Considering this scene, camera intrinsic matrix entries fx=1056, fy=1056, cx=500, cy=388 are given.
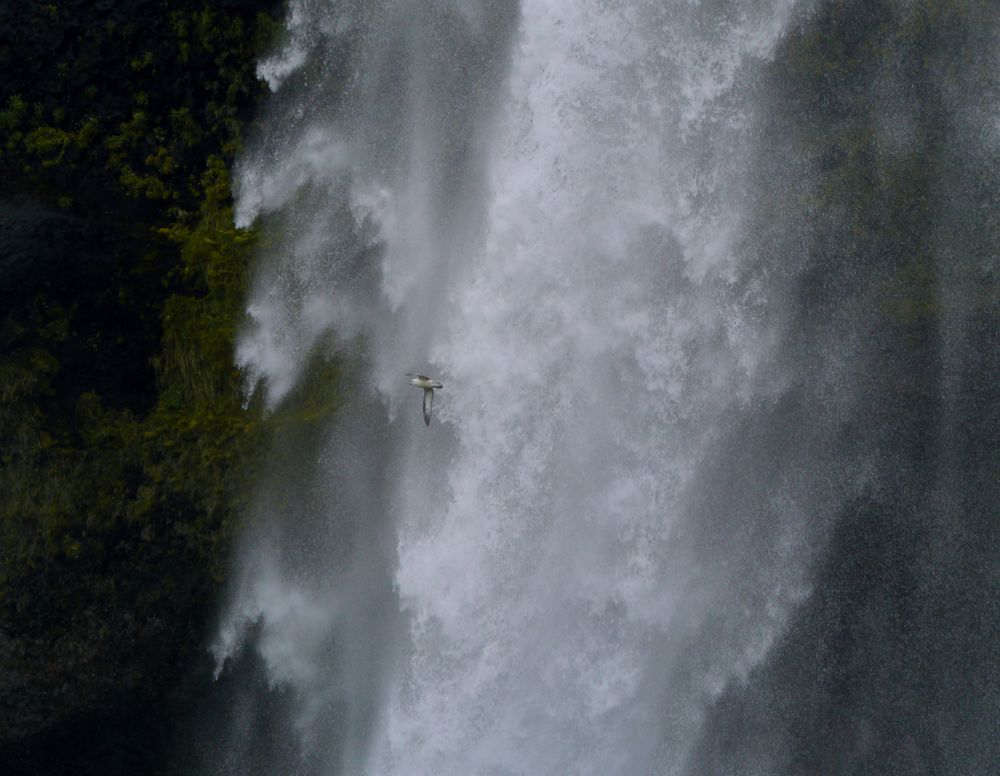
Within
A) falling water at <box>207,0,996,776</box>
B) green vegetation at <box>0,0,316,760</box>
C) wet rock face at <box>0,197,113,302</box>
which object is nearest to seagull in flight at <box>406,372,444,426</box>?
falling water at <box>207,0,996,776</box>

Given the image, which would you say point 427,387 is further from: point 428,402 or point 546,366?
point 546,366

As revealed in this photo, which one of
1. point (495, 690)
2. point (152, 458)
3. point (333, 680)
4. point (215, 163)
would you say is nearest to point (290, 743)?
point (333, 680)

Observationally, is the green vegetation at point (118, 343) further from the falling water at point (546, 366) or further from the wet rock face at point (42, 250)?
the falling water at point (546, 366)

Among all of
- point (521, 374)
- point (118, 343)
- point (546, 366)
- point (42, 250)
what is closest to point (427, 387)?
point (521, 374)

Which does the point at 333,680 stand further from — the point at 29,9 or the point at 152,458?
the point at 29,9

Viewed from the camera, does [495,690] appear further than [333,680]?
No

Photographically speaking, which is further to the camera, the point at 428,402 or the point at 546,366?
the point at 546,366
